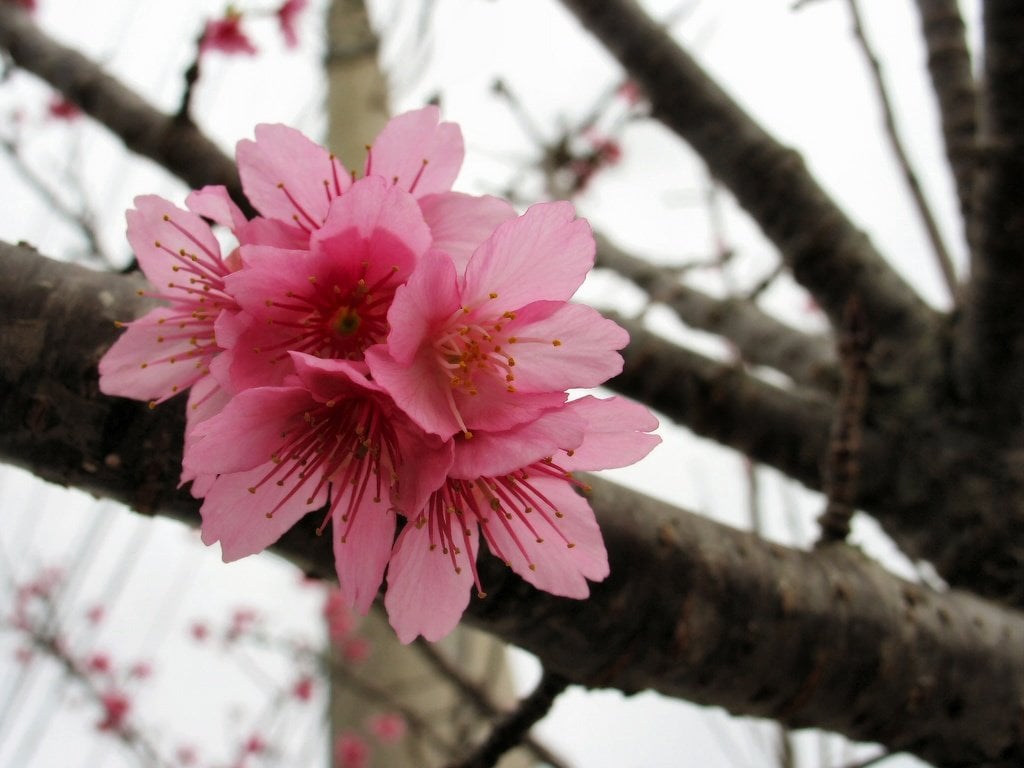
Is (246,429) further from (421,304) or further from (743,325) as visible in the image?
(743,325)

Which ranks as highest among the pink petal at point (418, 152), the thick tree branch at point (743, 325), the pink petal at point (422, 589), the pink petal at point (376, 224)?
the thick tree branch at point (743, 325)

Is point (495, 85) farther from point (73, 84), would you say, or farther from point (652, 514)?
point (652, 514)

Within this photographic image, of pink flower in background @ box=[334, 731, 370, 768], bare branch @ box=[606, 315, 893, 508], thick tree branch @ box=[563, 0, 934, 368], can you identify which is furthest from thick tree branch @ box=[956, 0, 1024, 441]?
pink flower in background @ box=[334, 731, 370, 768]

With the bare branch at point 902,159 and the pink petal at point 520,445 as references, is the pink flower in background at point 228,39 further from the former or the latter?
the pink petal at point 520,445

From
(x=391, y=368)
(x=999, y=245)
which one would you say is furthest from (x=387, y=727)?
(x=391, y=368)

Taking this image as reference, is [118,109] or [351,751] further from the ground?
[118,109]

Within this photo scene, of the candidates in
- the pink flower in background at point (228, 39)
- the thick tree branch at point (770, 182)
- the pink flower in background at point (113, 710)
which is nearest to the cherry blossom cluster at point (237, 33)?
the pink flower in background at point (228, 39)

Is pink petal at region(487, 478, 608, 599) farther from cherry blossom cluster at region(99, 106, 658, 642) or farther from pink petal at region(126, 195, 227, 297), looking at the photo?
pink petal at region(126, 195, 227, 297)

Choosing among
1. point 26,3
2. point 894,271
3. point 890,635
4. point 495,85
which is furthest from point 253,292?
point 26,3
